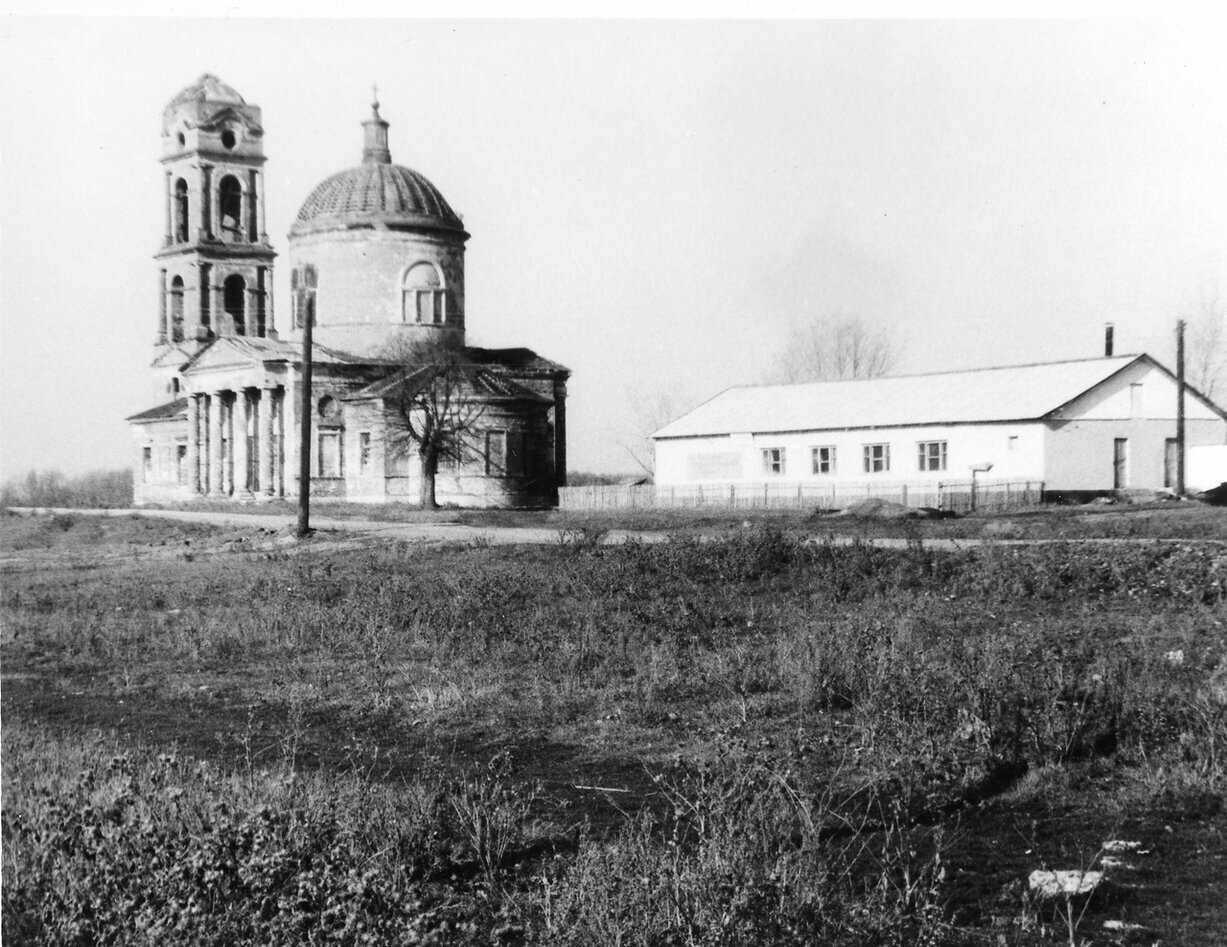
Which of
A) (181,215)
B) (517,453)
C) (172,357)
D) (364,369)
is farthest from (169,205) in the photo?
(517,453)

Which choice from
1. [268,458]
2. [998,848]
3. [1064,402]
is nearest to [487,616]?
[998,848]

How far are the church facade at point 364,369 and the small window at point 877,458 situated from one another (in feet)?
38.7

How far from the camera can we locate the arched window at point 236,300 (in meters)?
58.2

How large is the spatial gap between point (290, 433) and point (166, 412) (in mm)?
12239

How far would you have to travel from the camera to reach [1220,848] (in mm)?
7258

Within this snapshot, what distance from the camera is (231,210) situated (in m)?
56.5

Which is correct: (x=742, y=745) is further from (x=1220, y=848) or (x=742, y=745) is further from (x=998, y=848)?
(x=1220, y=848)

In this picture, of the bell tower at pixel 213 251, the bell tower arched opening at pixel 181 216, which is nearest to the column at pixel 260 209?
the bell tower at pixel 213 251

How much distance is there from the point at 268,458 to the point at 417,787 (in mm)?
43781

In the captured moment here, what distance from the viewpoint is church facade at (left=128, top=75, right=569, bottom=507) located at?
46219 mm

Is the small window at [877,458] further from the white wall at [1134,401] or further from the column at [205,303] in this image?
the column at [205,303]

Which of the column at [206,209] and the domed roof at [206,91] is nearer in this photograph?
the domed roof at [206,91]

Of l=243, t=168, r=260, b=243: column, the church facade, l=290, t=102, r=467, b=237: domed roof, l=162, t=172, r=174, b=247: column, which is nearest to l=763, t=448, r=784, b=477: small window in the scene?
the church facade

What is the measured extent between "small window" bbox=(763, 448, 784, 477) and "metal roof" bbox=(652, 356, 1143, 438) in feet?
2.66
